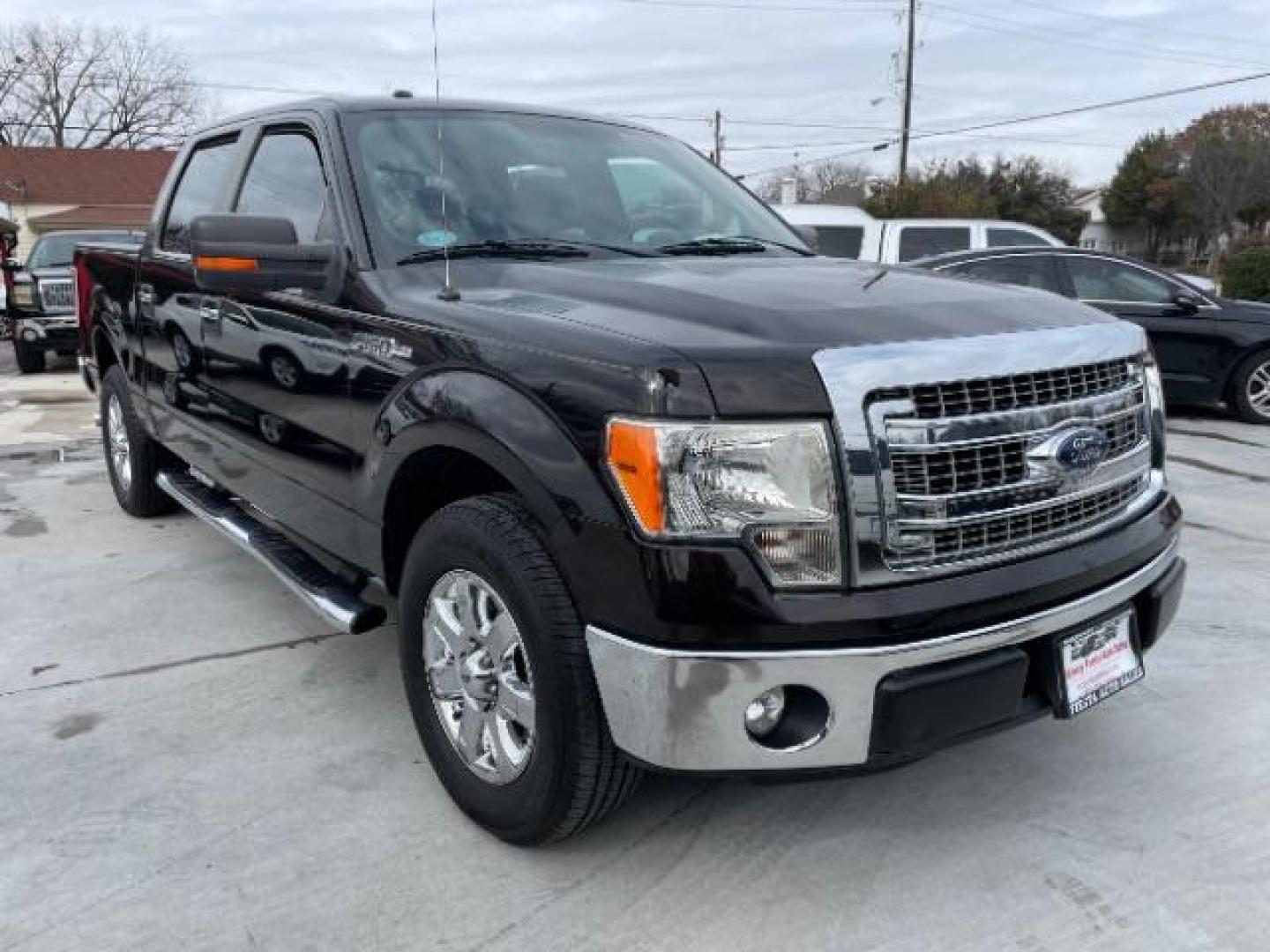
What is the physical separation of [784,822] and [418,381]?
1.48 meters

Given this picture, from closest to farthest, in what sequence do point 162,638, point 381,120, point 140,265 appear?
point 381,120 < point 162,638 < point 140,265

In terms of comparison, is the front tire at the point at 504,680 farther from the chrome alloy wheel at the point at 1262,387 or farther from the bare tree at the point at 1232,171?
the bare tree at the point at 1232,171

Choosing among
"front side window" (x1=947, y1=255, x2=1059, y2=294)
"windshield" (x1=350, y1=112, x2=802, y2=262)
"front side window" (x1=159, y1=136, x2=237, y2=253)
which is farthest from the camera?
"front side window" (x1=947, y1=255, x2=1059, y2=294)

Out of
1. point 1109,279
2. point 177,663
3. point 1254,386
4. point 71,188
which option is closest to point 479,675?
point 177,663

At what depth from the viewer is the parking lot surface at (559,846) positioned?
2412mm

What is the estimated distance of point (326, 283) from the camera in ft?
10.4

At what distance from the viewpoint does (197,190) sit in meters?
4.73

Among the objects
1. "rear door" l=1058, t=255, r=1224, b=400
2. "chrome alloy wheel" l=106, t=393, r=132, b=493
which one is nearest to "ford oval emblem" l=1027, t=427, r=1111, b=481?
"chrome alloy wheel" l=106, t=393, r=132, b=493

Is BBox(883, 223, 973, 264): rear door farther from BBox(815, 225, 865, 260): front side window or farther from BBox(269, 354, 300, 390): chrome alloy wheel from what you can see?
BBox(269, 354, 300, 390): chrome alloy wheel

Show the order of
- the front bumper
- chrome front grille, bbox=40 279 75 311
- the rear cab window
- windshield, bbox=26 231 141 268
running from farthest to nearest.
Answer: windshield, bbox=26 231 141 268 < chrome front grille, bbox=40 279 75 311 < the front bumper < the rear cab window

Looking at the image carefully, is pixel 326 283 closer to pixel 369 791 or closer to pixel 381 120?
pixel 381 120

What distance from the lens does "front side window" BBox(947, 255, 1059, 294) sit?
9.41 meters

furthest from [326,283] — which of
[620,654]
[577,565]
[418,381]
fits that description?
[620,654]

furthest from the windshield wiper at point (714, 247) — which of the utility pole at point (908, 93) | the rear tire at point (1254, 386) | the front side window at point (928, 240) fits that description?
the utility pole at point (908, 93)
